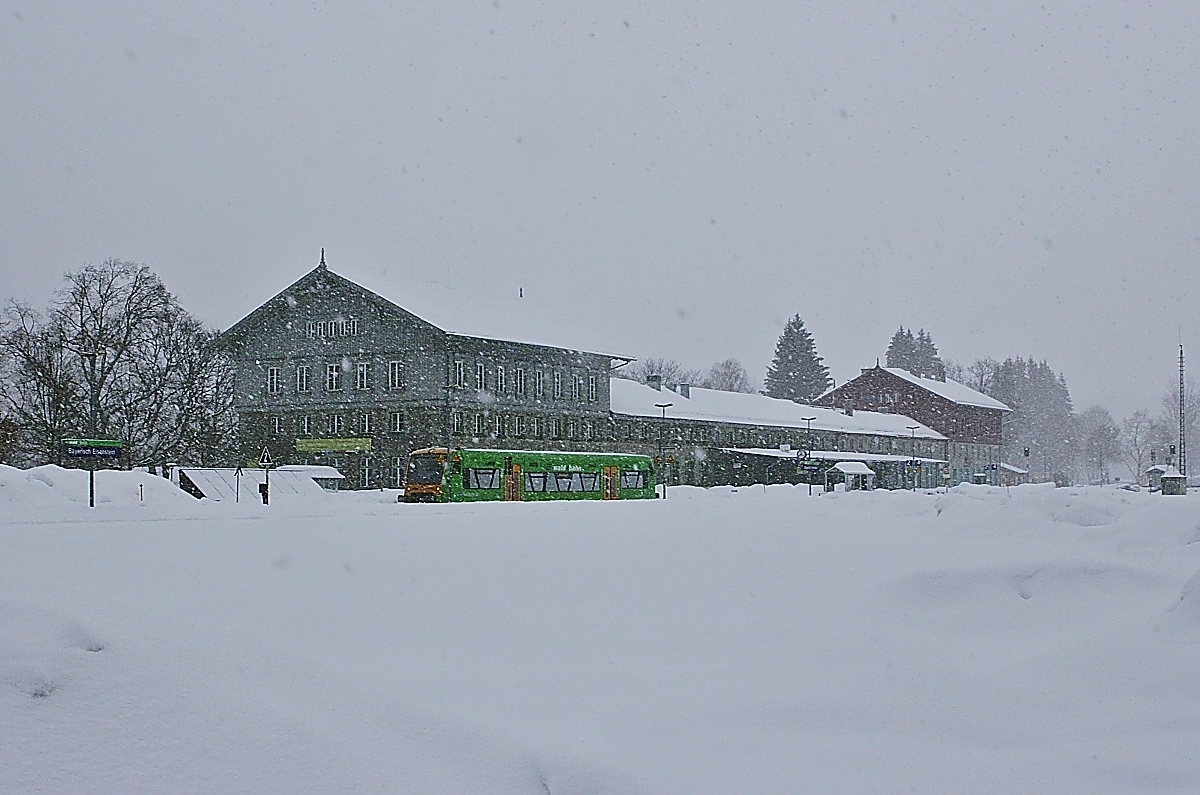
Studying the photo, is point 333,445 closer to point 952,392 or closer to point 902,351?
point 952,392

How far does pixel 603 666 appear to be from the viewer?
33.3 ft

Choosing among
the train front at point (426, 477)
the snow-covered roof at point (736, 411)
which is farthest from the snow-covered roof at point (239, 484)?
the snow-covered roof at point (736, 411)

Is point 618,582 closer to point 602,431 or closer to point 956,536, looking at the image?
point 956,536

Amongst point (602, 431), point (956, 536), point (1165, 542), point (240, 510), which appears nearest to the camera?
point (1165, 542)

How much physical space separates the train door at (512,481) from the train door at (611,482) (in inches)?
206

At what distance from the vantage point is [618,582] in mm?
13094

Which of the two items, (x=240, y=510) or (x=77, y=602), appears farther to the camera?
(x=240, y=510)

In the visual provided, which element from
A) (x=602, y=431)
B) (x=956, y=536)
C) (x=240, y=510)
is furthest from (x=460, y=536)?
(x=602, y=431)

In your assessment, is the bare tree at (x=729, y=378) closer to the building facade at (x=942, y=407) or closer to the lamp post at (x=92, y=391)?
the building facade at (x=942, y=407)

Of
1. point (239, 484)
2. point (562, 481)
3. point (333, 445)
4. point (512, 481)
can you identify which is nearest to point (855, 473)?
point (333, 445)

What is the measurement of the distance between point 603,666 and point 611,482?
44257mm

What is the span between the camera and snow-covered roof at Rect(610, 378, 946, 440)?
79.9m

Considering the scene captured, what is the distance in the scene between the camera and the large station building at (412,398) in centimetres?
6531

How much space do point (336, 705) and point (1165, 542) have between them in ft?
33.5
